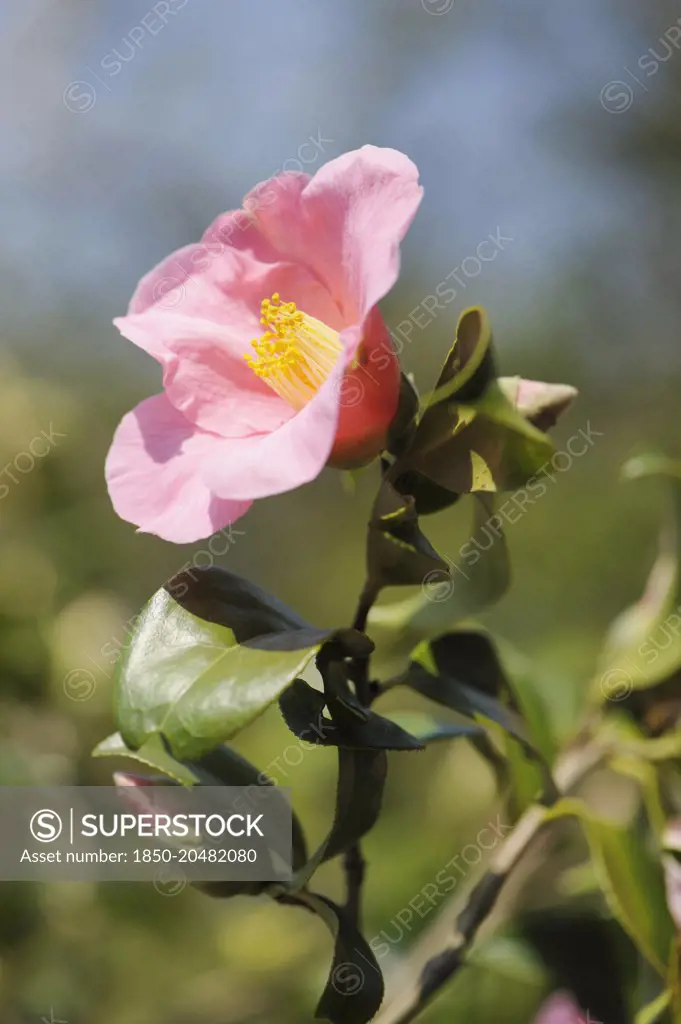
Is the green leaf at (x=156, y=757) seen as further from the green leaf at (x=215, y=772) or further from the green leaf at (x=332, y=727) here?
the green leaf at (x=332, y=727)

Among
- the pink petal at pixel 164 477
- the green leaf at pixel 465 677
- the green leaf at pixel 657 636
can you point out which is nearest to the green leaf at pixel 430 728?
the green leaf at pixel 465 677

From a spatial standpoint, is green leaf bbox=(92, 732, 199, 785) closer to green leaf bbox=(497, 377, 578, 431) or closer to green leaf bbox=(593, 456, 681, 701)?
green leaf bbox=(497, 377, 578, 431)

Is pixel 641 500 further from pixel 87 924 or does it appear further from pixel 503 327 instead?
pixel 87 924

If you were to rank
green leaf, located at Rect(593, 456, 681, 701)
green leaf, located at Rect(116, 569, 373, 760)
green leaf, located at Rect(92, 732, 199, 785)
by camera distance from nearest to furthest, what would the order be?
green leaf, located at Rect(116, 569, 373, 760)
green leaf, located at Rect(92, 732, 199, 785)
green leaf, located at Rect(593, 456, 681, 701)

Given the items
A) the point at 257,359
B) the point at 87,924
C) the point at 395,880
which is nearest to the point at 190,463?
the point at 257,359

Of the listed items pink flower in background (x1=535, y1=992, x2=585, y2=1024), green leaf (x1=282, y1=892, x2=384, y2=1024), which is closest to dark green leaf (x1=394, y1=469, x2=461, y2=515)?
green leaf (x1=282, y1=892, x2=384, y2=1024)

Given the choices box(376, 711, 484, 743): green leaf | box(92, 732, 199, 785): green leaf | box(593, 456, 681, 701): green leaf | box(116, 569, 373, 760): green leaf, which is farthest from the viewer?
box(593, 456, 681, 701): green leaf

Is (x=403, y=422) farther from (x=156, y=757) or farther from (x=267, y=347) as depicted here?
(x=156, y=757)
